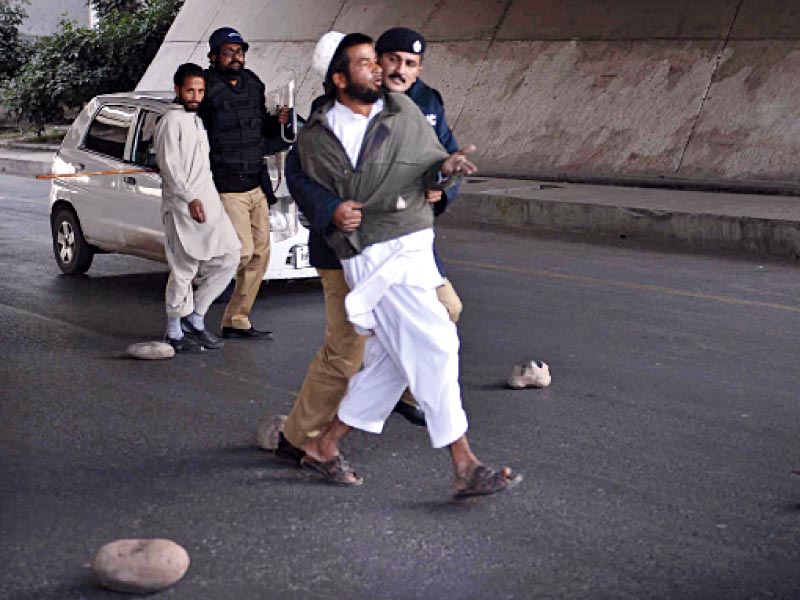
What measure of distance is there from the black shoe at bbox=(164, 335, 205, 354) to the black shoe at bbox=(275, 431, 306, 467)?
2517 millimetres

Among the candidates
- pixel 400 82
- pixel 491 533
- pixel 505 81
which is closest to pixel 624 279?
pixel 400 82

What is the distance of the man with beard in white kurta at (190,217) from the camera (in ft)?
25.9

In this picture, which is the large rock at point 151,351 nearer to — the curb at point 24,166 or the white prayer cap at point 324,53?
the white prayer cap at point 324,53

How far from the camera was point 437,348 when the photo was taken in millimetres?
5020

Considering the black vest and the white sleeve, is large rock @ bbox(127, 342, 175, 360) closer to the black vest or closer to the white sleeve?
the white sleeve

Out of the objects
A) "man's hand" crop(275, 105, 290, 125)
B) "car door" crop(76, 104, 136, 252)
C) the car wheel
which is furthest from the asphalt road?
"man's hand" crop(275, 105, 290, 125)

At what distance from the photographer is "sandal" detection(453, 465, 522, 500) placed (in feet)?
16.8

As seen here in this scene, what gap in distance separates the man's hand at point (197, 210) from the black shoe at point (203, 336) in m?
0.76

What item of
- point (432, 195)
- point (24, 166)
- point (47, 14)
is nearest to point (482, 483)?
point (432, 195)

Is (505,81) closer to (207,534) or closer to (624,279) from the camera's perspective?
(624,279)

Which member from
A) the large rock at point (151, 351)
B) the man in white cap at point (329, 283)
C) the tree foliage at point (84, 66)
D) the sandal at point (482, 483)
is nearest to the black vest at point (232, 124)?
the large rock at point (151, 351)

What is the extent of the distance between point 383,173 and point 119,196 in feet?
19.0

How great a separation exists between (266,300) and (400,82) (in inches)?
183

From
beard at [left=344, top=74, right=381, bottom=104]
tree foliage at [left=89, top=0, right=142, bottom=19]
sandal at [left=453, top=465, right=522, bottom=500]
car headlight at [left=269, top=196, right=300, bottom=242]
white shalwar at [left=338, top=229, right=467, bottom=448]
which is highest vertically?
tree foliage at [left=89, top=0, right=142, bottom=19]
